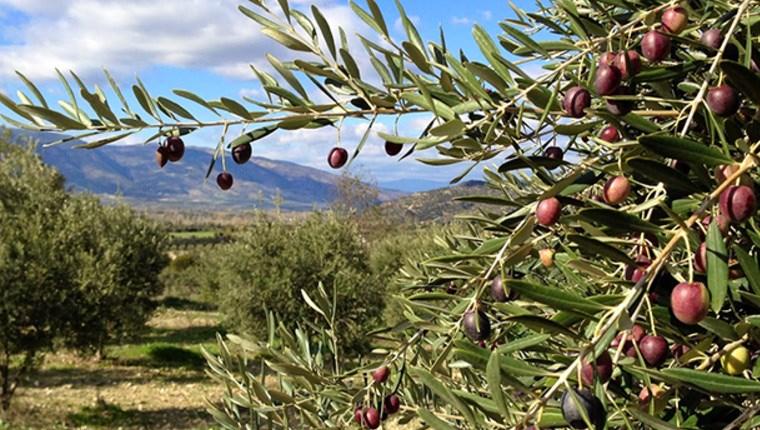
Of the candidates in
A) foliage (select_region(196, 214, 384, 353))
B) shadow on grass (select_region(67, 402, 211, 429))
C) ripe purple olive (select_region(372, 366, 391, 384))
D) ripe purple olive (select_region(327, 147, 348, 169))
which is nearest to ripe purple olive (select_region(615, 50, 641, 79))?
ripe purple olive (select_region(327, 147, 348, 169))

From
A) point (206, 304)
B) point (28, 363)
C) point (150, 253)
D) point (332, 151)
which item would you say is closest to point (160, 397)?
point (28, 363)

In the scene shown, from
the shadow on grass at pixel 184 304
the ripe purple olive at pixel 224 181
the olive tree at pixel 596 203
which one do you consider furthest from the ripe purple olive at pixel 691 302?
the shadow on grass at pixel 184 304

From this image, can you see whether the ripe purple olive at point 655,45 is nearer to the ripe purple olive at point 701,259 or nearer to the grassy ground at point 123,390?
the ripe purple olive at point 701,259

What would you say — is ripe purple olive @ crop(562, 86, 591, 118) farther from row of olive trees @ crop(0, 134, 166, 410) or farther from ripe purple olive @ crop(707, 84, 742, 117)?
row of olive trees @ crop(0, 134, 166, 410)

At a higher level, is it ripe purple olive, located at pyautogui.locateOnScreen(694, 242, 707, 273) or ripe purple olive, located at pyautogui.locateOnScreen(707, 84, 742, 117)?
ripe purple olive, located at pyautogui.locateOnScreen(707, 84, 742, 117)

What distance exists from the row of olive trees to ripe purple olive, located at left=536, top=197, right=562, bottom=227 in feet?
46.2

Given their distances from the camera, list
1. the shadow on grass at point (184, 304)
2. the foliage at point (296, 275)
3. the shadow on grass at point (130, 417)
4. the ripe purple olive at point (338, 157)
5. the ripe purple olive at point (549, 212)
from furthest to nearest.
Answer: the shadow on grass at point (184, 304) < the foliage at point (296, 275) < the shadow on grass at point (130, 417) < the ripe purple olive at point (338, 157) < the ripe purple olive at point (549, 212)

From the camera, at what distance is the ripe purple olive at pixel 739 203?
0.72 metres

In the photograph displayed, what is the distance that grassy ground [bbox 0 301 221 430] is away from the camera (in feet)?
44.7

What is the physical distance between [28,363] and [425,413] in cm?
1526

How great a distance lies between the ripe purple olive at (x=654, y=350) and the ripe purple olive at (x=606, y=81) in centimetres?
36

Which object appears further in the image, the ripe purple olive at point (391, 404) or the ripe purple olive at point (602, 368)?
the ripe purple olive at point (391, 404)

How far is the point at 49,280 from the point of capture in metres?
13.8

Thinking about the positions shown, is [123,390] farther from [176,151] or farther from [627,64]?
[627,64]
